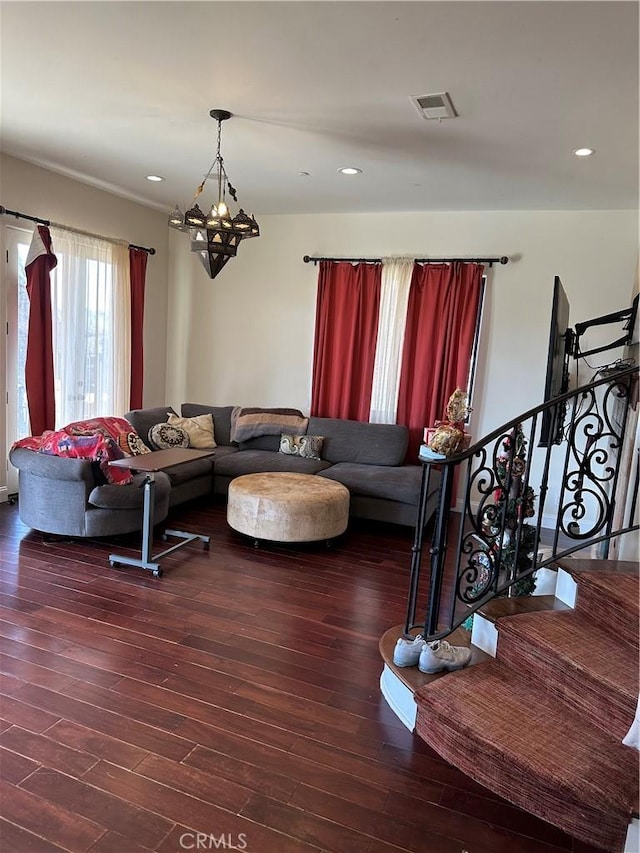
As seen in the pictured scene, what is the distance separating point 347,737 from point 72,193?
5.18 metres

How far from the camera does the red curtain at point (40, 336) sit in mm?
4898

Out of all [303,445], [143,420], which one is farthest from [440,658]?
[143,420]

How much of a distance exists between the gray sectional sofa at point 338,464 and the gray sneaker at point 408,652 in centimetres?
237

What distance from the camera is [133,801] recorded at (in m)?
1.94

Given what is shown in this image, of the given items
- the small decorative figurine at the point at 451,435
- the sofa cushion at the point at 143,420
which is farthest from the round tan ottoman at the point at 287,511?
the sofa cushion at the point at 143,420

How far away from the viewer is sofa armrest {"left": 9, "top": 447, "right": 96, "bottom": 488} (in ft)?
13.3

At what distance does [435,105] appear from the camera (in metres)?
3.14

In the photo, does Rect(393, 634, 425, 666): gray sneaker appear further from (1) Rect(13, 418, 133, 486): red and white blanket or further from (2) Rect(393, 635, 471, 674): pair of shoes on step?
(1) Rect(13, 418, 133, 486): red and white blanket

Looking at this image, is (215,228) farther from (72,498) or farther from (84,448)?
(72,498)

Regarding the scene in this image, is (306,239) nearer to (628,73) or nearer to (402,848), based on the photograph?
(628,73)

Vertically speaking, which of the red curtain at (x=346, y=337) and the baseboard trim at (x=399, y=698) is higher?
the red curtain at (x=346, y=337)

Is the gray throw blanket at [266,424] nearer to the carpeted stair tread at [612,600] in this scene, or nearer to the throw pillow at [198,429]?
the throw pillow at [198,429]

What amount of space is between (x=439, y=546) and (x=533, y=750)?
2.75 ft

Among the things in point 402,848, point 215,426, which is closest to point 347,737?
point 402,848
